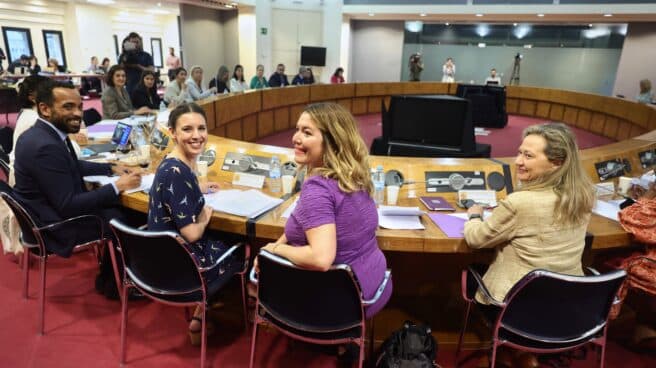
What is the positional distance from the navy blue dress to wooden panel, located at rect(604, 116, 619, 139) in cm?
866

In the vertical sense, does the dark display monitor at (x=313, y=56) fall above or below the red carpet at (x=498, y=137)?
above

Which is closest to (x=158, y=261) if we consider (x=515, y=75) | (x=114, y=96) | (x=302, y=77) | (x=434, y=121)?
(x=434, y=121)

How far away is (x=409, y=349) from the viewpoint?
1.66m

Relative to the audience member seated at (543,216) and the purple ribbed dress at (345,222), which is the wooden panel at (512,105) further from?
the purple ribbed dress at (345,222)

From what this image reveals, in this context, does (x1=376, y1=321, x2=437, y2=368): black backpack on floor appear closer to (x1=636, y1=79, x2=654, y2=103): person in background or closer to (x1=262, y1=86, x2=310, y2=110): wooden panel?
(x1=262, y1=86, x2=310, y2=110): wooden panel

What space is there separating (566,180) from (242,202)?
4.82 feet

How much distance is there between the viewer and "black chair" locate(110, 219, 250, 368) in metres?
1.57

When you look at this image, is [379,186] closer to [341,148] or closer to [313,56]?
[341,148]

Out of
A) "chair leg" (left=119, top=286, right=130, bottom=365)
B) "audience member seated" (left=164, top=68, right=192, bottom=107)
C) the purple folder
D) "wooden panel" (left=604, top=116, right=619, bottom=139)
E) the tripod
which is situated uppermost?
the tripod

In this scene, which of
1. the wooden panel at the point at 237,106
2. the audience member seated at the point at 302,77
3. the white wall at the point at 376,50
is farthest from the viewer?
the white wall at the point at 376,50

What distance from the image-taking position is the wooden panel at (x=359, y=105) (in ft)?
30.9

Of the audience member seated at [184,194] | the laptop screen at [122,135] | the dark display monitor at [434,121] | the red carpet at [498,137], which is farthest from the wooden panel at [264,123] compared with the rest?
the audience member seated at [184,194]

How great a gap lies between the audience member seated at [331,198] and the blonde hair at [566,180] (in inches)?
27.4

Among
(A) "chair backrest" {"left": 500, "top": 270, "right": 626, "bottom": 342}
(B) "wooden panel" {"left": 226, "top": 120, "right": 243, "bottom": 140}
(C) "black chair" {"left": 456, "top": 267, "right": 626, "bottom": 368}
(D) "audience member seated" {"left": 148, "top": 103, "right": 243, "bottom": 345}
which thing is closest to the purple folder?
(C) "black chair" {"left": 456, "top": 267, "right": 626, "bottom": 368}
